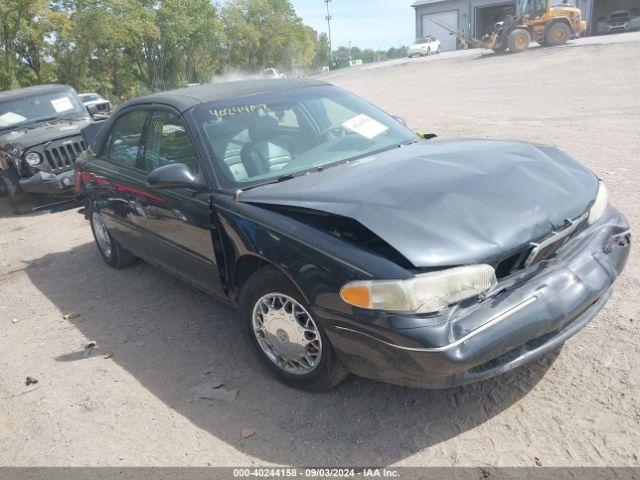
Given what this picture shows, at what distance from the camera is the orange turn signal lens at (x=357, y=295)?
2.39m

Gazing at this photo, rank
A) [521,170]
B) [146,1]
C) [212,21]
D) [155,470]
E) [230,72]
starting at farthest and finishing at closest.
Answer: [230,72] < [212,21] < [146,1] < [521,170] < [155,470]

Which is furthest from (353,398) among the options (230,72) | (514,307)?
(230,72)

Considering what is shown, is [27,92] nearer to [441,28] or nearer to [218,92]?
[218,92]

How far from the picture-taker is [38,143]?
806 centimetres

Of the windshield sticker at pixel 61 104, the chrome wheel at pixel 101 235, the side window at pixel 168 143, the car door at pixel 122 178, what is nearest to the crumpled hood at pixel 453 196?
the side window at pixel 168 143

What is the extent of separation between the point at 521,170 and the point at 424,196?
2.22 ft

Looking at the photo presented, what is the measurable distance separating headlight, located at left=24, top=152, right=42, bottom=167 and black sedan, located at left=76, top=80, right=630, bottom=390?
4.75 metres

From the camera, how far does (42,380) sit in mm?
3584

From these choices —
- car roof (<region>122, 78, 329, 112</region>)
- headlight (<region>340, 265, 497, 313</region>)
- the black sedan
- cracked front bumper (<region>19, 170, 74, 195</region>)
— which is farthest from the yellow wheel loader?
headlight (<region>340, 265, 497, 313</region>)

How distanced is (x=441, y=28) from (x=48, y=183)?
50106 mm

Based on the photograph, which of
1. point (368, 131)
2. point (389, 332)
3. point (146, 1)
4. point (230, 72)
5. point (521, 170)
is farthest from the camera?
point (230, 72)

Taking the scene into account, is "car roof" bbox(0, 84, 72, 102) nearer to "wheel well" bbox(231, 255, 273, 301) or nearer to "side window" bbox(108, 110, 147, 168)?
"side window" bbox(108, 110, 147, 168)

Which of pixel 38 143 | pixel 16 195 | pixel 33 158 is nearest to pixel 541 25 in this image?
pixel 38 143

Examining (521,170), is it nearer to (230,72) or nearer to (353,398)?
(353,398)
